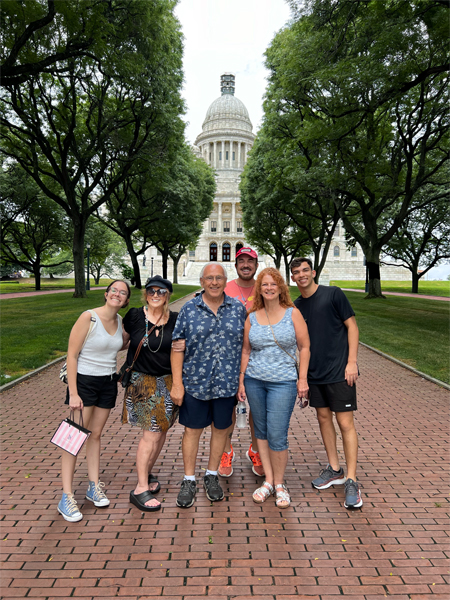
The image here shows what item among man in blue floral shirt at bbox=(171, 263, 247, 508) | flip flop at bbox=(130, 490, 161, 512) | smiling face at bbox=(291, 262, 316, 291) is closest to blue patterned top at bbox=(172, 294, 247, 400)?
man in blue floral shirt at bbox=(171, 263, 247, 508)

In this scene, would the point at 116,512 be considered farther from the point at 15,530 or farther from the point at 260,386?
the point at 260,386

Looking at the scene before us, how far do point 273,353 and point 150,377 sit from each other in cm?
123

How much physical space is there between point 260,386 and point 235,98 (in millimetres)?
121935

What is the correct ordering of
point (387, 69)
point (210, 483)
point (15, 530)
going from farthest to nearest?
point (387, 69)
point (210, 483)
point (15, 530)

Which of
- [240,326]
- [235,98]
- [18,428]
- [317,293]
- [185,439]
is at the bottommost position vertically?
[18,428]

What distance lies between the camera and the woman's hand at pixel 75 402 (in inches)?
151

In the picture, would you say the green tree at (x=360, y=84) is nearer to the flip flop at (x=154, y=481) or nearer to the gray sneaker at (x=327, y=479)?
the gray sneaker at (x=327, y=479)

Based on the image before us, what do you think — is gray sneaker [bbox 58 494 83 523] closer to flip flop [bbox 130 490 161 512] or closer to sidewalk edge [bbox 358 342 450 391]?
flip flop [bbox 130 490 161 512]

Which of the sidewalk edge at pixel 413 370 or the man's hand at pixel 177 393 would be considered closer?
the man's hand at pixel 177 393

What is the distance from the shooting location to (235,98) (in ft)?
371

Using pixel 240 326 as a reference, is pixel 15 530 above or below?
below

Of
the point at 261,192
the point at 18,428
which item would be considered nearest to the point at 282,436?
the point at 18,428

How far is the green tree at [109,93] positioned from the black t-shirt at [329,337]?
12.5m

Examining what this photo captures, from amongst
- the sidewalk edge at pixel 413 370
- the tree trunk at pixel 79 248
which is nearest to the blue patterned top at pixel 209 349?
the sidewalk edge at pixel 413 370
